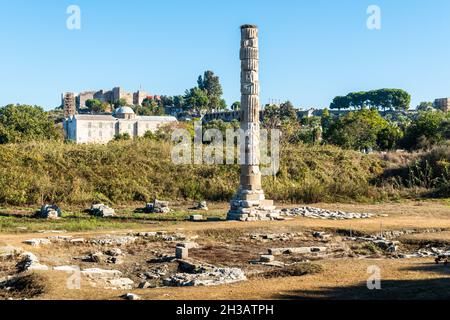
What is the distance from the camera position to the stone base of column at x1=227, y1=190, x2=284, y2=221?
2377 centimetres

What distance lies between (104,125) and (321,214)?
3607 inches

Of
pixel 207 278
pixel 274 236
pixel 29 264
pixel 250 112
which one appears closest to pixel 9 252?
pixel 29 264

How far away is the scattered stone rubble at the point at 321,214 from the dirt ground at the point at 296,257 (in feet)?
3.34

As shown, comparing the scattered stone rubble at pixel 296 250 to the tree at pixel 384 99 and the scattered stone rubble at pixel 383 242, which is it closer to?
the scattered stone rubble at pixel 383 242

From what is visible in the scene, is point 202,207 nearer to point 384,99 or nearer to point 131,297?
point 131,297

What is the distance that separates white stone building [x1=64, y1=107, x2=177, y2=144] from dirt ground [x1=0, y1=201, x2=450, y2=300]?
82.6 m

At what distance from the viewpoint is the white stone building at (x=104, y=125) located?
108 meters

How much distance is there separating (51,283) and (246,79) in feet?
48.0

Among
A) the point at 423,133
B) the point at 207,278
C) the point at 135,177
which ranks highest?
the point at 423,133

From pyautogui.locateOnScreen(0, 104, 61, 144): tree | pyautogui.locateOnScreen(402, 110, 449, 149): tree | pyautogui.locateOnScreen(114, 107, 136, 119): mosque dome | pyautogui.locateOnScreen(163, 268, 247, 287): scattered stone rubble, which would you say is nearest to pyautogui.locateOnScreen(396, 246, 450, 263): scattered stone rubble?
pyautogui.locateOnScreen(163, 268, 247, 287): scattered stone rubble

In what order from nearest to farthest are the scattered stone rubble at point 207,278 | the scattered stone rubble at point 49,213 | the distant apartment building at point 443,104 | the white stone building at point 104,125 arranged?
the scattered stone rubble at point 207,278 < the scattered stone rubble at point 49,213 < the white stone building at point 104,125 < the distant apartment building at point 443,104

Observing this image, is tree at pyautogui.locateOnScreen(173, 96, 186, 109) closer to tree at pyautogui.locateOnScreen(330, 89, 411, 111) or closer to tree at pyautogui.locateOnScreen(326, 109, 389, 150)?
tree at pyautogui.locateOnScreen(330, 89, 411, 111)

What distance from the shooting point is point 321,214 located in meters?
25.0

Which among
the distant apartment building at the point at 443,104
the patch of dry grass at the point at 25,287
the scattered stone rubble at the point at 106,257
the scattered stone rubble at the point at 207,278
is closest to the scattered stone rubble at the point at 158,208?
the scattered stone rubble at the point at 106,257
